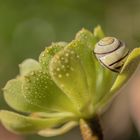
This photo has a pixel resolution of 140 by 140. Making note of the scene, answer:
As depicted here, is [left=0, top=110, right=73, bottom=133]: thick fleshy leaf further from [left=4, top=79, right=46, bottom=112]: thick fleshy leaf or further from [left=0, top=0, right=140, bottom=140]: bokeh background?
[left=0, top=0, right=140, bottom=140]: bokeh background

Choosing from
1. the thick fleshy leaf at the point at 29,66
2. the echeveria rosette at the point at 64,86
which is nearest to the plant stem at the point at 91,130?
the echeveria rosette at the point at 64,86

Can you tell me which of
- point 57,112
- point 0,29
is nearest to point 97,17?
point 0,29

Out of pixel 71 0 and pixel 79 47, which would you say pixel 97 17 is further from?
pixel 79 47

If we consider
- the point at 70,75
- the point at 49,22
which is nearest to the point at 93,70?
the point at 70,75

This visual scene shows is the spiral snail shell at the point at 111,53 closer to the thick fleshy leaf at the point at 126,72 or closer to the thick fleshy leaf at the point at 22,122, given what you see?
the thick fleshy leaf at the point at 126,72

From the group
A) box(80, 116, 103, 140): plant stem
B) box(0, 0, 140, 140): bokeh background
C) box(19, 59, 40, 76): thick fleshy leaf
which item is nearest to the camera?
box(80, 116, 103, 140): plant stem

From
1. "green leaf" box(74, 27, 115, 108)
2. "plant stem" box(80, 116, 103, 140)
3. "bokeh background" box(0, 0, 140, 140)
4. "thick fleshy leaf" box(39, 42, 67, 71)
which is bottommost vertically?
"bokeh background" box(0, 0, 140, 140)

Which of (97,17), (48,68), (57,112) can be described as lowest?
(97,17)

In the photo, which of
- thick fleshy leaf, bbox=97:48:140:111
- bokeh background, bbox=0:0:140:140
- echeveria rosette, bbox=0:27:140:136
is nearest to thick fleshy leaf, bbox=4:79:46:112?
echeveria rosette, bbox=0:27:140:136
